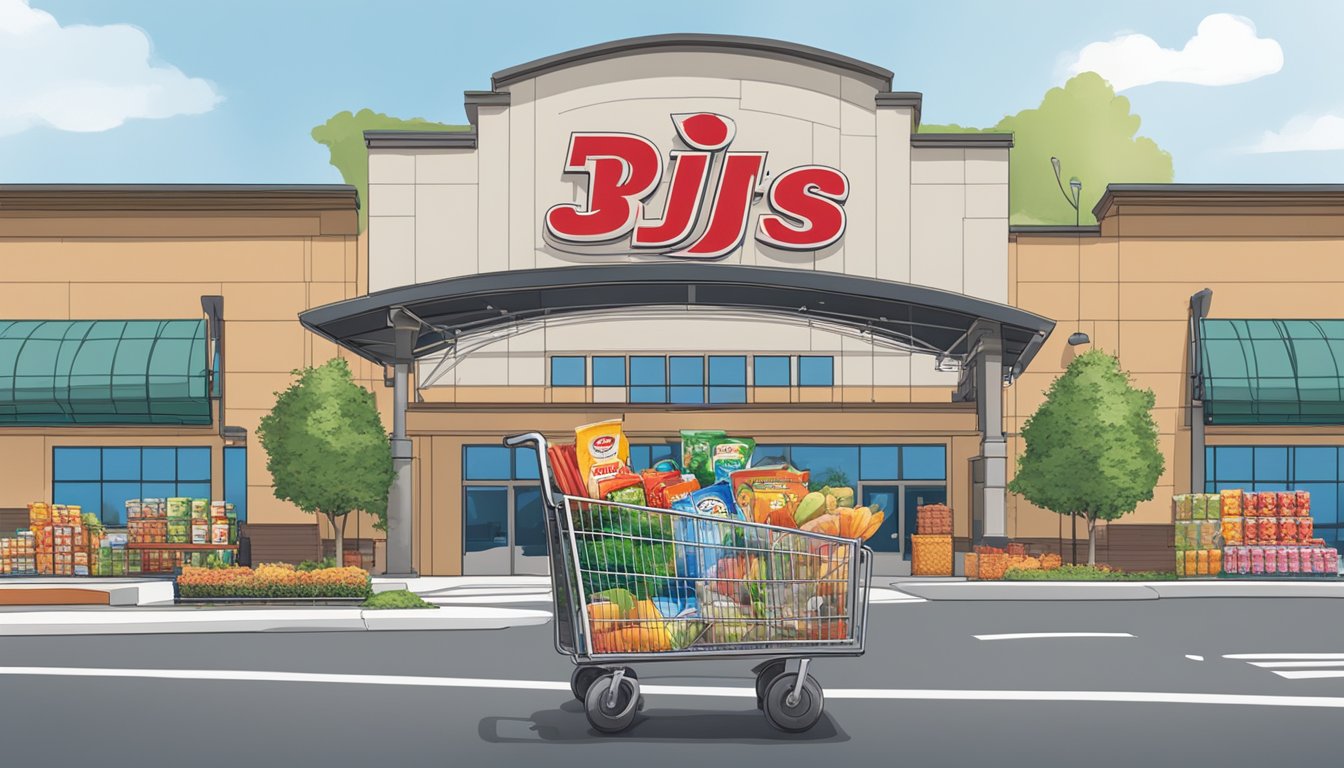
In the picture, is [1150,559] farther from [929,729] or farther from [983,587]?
[929,729]

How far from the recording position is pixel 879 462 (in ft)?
107

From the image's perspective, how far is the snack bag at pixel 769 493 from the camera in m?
8.77

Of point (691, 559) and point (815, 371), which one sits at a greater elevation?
point (815, 371)

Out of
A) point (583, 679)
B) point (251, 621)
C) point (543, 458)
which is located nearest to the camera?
point (543, 458)

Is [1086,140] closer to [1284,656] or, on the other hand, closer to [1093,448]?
[1093,448]

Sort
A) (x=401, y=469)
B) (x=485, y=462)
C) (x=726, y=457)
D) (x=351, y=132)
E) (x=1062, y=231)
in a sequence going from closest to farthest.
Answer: (x=726, y=457) < (x=401, y=469) < (x=485, y=462) < (x=1062, y=231) < (x=351, y=132)

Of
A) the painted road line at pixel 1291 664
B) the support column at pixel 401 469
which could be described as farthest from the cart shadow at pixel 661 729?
the support column at pixel 401 469

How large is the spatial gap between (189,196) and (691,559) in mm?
29525

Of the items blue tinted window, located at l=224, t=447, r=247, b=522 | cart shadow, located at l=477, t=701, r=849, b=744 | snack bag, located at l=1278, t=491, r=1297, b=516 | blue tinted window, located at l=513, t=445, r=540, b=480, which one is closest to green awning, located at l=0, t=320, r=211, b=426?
blue tinted window, located at l=224, t=447, r=247, b=522

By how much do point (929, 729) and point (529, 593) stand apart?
1645cm

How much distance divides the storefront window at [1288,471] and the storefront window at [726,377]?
466 inches

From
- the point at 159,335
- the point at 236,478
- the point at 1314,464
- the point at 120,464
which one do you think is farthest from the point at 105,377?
the point at 1314,464

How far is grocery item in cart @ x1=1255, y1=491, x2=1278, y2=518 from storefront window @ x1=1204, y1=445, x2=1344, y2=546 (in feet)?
21.0

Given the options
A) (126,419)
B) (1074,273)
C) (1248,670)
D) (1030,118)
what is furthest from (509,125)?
(1030,118)
